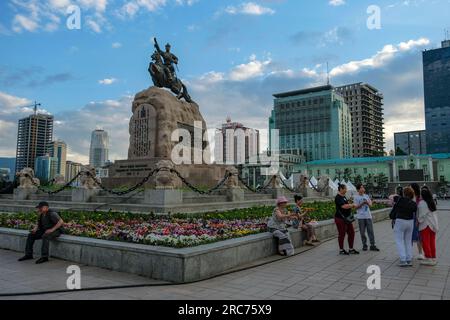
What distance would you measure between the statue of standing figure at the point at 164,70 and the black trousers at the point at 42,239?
14.3 m

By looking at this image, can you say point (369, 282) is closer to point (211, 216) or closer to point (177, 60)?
point (211, 216)

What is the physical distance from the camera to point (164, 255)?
6.16m

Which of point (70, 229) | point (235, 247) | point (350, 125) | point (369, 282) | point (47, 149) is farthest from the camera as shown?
point (350, 125)

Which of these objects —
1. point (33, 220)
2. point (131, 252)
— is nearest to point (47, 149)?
point (33, 220)

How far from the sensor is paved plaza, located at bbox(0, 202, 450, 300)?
535 centimetres

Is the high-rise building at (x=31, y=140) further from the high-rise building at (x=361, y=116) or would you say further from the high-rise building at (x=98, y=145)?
the high-rise building at (x=361, y=116)

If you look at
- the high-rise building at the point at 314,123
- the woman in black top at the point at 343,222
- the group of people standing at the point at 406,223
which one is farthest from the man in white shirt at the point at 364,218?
the high-rise building at the point at 314,123

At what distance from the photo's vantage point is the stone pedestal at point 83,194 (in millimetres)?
15234

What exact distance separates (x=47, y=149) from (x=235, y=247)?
83.0m

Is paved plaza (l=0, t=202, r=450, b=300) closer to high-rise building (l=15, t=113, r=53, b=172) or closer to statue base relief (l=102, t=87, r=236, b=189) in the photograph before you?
statue base relief (l=102, t=87, r=236, b=189)

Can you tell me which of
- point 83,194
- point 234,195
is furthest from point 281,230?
point 83,194

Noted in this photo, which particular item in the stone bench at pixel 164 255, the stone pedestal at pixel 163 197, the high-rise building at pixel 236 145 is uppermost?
the high-rise building at pixel 236 145

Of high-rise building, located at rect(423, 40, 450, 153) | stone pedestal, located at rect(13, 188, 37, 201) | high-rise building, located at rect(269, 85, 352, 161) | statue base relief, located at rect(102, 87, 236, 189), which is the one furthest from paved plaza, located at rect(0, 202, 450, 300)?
high-rise building, located at rect(269, 85, 352, 161)
